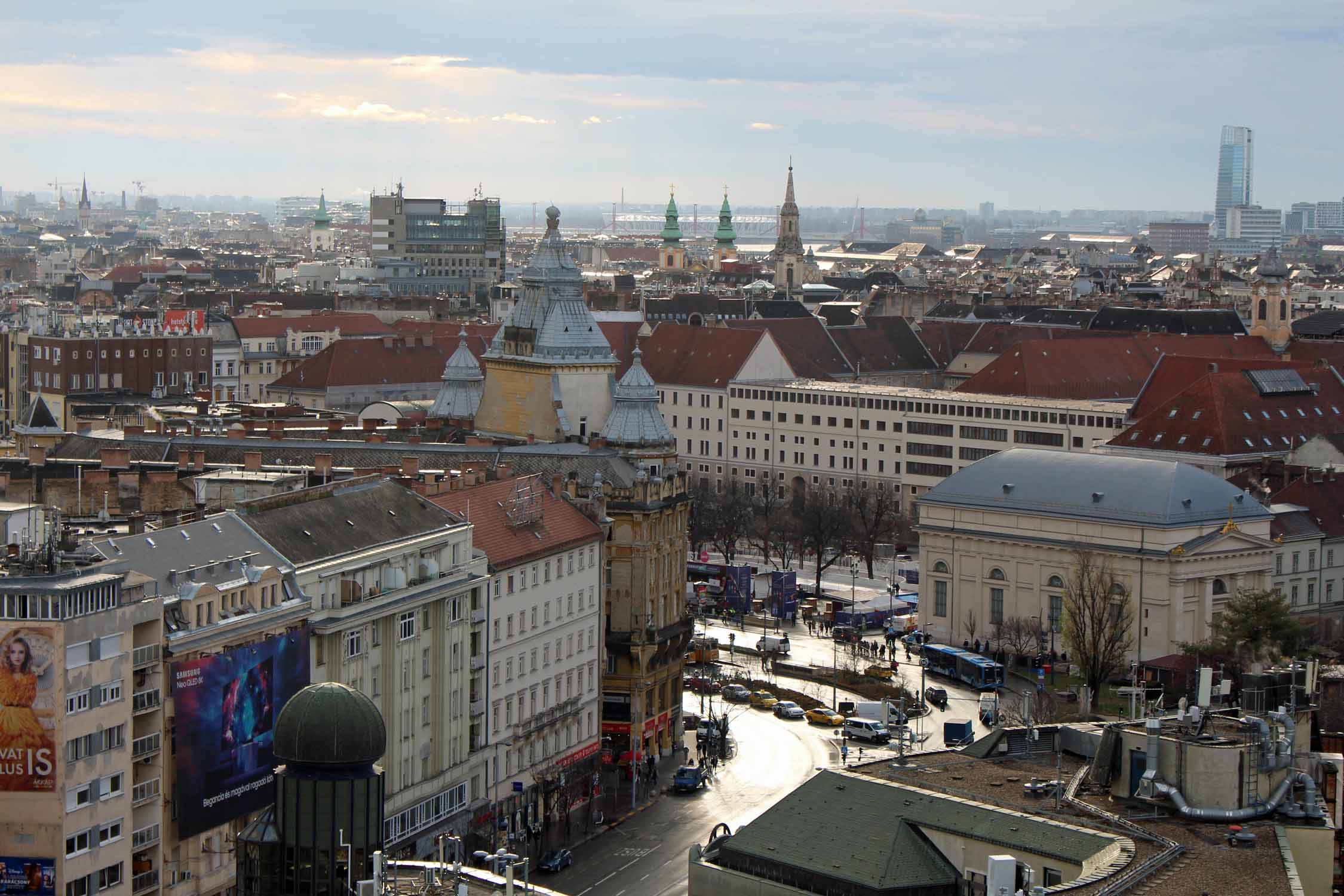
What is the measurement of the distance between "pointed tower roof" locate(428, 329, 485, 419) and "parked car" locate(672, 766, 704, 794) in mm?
24804

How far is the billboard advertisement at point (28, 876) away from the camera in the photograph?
51.2 metres

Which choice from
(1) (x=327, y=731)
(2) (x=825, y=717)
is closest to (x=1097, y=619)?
(2) (x=825, y=717)

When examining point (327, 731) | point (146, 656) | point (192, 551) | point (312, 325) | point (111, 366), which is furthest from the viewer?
point (312, 325)

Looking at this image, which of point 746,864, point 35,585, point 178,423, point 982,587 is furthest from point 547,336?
point 746,864

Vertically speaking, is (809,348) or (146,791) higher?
(809,348)

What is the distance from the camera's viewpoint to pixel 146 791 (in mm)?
54844

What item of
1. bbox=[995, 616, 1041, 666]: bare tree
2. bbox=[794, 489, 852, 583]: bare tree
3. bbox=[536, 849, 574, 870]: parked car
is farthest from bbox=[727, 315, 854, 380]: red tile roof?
bbox=[536, 849, 574, 870]: parked car

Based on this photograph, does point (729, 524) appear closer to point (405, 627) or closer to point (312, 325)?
point (312, 325)

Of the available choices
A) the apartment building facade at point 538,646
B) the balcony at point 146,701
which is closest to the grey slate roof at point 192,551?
the balcony at point 146,701

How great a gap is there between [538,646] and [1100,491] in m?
35.5

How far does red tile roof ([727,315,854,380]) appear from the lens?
171000mm

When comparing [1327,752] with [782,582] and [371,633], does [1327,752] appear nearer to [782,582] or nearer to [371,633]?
[371,633]

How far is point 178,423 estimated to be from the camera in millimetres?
100750

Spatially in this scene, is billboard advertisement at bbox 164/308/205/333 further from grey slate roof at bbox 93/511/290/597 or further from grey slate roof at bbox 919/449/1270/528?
grey slate roof at bbox 93/511/290/597
